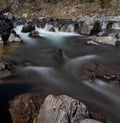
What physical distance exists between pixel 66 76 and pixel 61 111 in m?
5.98

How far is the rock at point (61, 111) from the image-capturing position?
7.62 m

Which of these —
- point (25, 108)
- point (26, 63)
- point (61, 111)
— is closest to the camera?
point (61, 111)

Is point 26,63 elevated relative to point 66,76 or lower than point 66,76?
elevated

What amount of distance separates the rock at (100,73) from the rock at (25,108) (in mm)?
4609

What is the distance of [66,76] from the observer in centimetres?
1361

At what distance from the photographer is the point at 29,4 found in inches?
2189

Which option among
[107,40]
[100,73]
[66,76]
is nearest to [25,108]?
[66,76]

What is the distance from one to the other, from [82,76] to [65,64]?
261 centimetres

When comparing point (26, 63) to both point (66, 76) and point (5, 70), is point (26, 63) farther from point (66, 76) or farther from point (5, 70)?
point (66, 76)

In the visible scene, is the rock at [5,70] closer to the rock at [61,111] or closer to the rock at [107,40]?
the rock at [61,111]

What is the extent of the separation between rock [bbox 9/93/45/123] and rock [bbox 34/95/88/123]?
362 mm

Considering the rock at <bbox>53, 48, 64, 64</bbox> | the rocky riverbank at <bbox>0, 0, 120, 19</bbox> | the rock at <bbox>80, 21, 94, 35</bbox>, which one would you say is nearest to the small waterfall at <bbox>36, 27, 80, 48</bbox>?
the rock at <bbox>80, 21, 94, 35</bbox>

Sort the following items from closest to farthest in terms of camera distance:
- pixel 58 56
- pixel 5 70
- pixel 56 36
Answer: pixel 5 70 < pixel 58 56 < pixel 56 36

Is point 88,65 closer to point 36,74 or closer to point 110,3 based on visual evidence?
point 36,74
